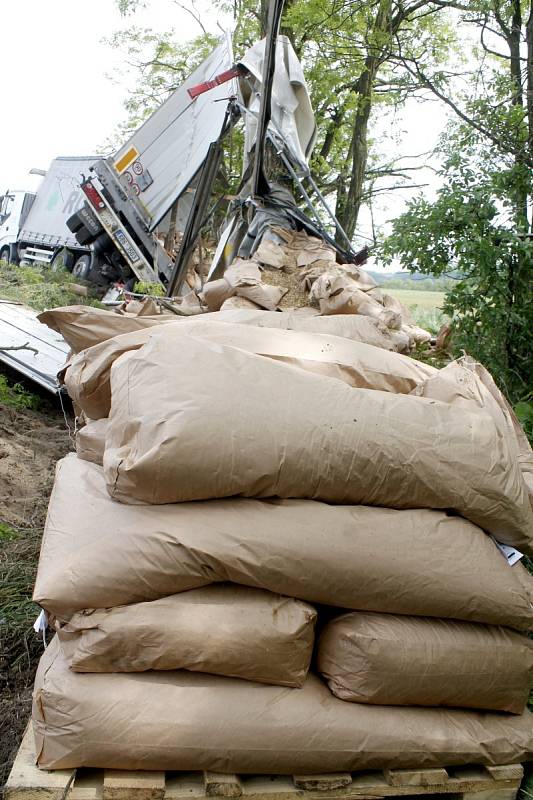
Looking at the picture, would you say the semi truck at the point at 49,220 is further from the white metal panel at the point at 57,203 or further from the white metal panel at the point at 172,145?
the white metal panel at the point at 172,145

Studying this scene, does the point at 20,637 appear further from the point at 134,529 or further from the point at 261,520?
the point at 261,520

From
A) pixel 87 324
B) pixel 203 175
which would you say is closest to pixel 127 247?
pixel 203 175

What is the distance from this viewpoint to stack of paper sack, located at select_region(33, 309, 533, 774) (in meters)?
1.91

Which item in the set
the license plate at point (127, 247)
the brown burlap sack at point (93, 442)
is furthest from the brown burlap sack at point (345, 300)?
the license plate at point (127, 247)

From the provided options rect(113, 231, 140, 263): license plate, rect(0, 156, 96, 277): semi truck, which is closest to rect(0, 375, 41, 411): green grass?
rect(113, 231, 140, 263): license plate

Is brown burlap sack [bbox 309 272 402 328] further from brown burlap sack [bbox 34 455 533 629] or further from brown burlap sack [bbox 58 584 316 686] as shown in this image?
brown burlap sack [bbox 58 584 316 686]

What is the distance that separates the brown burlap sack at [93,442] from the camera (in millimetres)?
2586

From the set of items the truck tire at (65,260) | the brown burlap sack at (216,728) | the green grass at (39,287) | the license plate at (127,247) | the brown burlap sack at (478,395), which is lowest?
the green grass at (39,287)

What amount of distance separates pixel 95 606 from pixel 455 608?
98cm

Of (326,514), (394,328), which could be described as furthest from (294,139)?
(326,514)

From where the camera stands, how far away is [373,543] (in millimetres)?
2064

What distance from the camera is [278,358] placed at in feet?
7.94

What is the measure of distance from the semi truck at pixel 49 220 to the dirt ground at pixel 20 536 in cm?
732

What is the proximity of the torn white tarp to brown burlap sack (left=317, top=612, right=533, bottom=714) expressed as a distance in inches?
241
